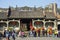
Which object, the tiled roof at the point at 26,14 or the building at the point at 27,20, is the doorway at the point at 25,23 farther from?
the tiled roof at the point at 26,14

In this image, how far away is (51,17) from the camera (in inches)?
2157

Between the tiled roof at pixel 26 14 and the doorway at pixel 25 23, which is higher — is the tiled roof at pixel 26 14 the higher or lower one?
→ the higher one

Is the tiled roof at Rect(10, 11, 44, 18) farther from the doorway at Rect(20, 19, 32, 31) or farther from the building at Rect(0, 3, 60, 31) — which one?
the doorway at Rect(20, 19, 32, 31)

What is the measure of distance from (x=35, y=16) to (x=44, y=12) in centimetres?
424

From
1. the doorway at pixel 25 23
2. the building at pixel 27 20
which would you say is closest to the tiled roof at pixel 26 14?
the building at pixel 27 20

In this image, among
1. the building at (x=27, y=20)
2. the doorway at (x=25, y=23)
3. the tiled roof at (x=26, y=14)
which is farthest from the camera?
the tiled roof at (x=26, y=14)

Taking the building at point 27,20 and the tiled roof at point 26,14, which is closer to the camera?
the building at point 27,20

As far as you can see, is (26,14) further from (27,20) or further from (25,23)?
(25,23)

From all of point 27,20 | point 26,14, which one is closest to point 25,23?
point 27,20

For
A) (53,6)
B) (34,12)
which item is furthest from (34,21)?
(53,6)

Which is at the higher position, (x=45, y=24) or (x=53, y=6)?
(x=53, y=6)

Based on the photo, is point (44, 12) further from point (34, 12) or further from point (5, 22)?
point (5, 22)

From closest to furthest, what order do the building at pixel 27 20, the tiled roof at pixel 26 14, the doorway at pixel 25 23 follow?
the building at pixel 27 20, the doorway at pixel 25 23, the tiled roof at pixel 26 14

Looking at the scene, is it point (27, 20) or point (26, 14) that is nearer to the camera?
point (27, 20)
